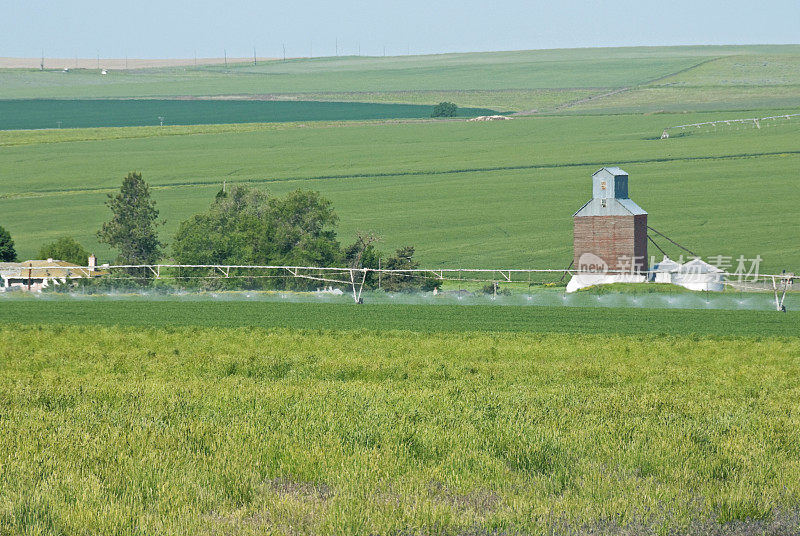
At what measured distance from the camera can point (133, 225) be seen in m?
108

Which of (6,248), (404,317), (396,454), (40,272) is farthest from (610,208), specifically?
(396,454)

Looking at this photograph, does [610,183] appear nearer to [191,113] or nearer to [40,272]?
[40,272]

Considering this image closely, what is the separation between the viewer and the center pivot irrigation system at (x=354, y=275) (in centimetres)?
5419

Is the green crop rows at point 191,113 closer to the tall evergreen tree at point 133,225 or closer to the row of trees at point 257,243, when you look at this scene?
the tall evergreen tree at point 133,225

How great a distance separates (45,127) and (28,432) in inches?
7174

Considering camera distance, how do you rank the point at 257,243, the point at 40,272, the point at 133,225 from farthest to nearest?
the point at 133,225 < the point at 40,272 < the point at 257,243

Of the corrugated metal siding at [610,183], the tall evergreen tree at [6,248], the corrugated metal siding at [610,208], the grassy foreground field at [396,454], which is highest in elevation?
the corrugated metal siding at [610,183]

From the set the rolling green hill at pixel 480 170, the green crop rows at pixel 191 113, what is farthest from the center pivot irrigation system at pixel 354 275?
the green crop rows at pixel 191 113

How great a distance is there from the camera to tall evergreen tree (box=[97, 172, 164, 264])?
10575 centimetres

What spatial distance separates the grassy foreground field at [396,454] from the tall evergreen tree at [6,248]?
87726 mm

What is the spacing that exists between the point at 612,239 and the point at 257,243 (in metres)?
33.7

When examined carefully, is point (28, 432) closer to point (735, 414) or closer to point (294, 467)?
point (294, 467)

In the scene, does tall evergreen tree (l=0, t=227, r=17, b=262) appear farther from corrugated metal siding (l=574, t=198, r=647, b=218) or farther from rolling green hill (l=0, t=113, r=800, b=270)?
corrugated metal siding (l=574, t=198, r=647, b=218)

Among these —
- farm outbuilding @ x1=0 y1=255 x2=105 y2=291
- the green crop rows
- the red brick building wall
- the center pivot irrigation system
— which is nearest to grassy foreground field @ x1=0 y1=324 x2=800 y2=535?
the center pivot irrigation system
